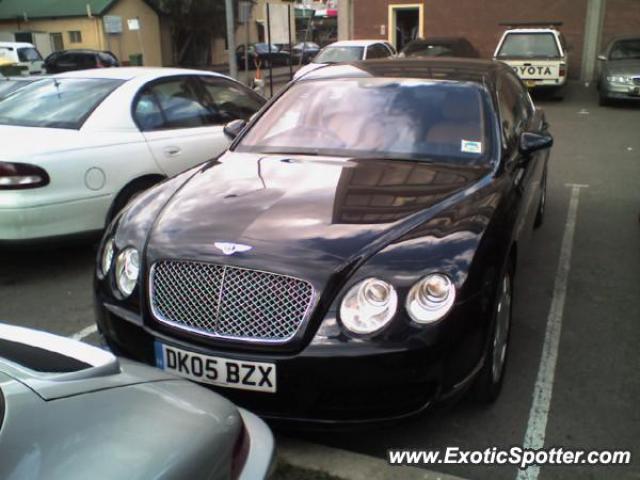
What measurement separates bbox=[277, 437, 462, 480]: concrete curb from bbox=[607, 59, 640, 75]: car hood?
1447cm

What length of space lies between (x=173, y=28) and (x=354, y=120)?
3645 centimetres

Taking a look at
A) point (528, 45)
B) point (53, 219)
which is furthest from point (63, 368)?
point (528, 45)


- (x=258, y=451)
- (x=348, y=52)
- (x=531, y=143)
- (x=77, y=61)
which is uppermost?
(x=531, y=143)

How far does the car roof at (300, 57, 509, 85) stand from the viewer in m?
4.26

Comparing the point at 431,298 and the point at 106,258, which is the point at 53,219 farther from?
the point at 431,298

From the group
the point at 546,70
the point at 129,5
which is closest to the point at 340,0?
the point at 546,70

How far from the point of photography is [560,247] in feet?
18.2

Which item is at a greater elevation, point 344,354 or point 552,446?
point 344,354

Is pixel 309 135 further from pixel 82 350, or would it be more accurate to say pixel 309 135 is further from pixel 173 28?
pixel 173 28

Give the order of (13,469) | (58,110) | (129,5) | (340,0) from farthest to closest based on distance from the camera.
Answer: (129,5), (340,0), (58,110), (13,469)

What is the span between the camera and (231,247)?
9.02 ft

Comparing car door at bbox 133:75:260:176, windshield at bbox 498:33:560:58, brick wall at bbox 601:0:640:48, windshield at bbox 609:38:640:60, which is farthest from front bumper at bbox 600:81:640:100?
car door at bbox 133:75:260:176

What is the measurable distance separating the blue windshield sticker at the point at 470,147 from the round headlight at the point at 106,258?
78.2 inches

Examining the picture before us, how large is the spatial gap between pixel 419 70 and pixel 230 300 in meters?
2.47
